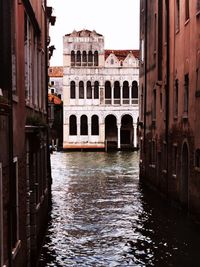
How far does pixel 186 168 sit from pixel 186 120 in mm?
1884

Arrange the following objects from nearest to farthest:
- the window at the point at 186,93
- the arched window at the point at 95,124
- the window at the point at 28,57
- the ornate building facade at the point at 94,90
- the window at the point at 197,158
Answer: the window at the point at 28,57 → the window at the point at 197,158 → the window at the point at 186,93 → the ornate building facade at the point at 94,90 → the arched window at the point at 95,124

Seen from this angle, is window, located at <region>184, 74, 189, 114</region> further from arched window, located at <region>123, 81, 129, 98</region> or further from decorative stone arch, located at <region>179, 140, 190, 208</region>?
arched window, located at <region>123, 81, 129, 98</region>

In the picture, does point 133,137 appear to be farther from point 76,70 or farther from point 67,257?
point 67,257

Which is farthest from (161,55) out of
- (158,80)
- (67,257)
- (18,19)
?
(18,19)

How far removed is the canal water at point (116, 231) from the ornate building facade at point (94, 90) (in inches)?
1594

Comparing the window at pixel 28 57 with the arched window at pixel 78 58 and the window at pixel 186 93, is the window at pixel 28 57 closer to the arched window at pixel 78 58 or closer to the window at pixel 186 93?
the window at pixel 186 93

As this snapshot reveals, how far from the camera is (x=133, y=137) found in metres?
70.5

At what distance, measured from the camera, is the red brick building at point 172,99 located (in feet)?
58.2

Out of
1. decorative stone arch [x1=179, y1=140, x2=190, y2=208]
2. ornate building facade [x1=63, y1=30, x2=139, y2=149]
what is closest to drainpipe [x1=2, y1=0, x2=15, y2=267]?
decorative stone arch [x1=179, y1=140, x2=190, y2=208]

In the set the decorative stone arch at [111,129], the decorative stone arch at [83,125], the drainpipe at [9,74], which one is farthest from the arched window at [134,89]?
the drainpipe at [9,74]

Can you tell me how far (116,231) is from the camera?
1700 centimetres

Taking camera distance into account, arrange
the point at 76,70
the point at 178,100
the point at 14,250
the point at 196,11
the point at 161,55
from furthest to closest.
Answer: the point at 76,70, the point at 161,55, the point at 178,100, the point at 196,11, the point at 14,250

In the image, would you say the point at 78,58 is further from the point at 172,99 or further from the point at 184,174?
the point at 184,174

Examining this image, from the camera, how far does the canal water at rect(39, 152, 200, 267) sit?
13422 millimetres
